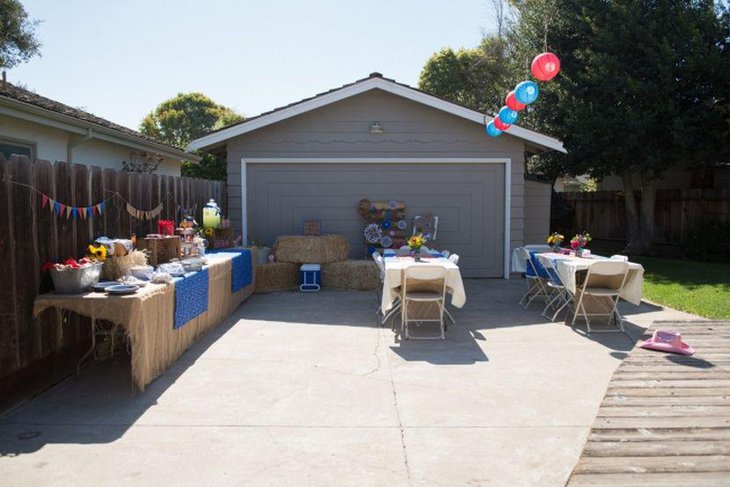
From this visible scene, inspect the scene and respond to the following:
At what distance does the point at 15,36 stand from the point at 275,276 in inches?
612

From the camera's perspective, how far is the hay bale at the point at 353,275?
10266mm

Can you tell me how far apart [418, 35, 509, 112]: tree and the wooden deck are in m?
24.2

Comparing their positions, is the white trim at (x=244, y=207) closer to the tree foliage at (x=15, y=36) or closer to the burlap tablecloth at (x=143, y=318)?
the burlap tablecloth at (x=143, y=318)

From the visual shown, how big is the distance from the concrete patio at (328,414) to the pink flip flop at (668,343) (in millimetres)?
428

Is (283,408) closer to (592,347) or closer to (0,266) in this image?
(0,266)

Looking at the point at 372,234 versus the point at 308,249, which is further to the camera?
the point at 372,234

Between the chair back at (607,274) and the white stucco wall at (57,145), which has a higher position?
the white stucco wall at (57,145)

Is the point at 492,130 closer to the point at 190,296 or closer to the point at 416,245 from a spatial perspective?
the point at 416,245

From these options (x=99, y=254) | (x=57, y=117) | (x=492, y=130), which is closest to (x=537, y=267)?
(x=492, y=130)

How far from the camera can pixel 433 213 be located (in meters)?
11.4

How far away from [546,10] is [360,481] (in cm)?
1510

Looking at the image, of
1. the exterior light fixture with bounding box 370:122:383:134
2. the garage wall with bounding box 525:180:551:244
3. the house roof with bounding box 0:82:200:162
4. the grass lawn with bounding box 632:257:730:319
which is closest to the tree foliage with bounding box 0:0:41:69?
the house roof with bounding box 0:82:200:162

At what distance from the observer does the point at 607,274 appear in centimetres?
702

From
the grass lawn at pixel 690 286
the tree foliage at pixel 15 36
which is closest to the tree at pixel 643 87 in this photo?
the grass lawn at pixel 690 286
